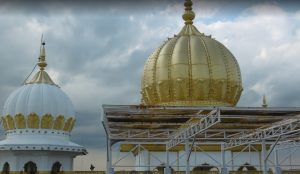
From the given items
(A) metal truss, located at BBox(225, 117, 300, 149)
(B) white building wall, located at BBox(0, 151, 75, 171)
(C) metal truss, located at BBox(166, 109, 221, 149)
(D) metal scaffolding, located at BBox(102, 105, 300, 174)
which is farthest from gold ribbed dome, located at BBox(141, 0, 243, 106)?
(B) white building wall, located at BBox(0, 151, 75, 171)

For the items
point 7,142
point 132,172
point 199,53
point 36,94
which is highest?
point 199,53

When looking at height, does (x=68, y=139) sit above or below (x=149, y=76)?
below

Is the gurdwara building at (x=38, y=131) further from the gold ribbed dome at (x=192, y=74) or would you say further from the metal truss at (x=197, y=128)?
the metal truss at (x=197, y=128)

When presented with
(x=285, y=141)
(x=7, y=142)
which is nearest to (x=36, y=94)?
(x=7, y=142)

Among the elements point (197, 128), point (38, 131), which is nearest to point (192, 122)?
point (197, 128)

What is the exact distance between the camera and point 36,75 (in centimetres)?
2953

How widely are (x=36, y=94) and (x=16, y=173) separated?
4.68 m

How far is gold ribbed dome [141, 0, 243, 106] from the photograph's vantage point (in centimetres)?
2580

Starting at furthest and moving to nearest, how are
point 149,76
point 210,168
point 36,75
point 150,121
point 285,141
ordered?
1. point 36,75
2. point 149,76
3. point 210,168
4. point 285,141
5. point 150,121

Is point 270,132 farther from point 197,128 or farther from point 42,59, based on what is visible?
point 42,59

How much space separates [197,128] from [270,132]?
3.91 meters

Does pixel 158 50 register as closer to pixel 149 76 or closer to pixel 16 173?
pixel 149 76

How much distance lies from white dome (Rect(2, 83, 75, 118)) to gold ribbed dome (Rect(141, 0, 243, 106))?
191 inches

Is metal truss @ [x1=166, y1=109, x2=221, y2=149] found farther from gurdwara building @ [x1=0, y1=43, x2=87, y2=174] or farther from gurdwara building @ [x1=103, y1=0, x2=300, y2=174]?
gurdwara building @ [x1=0, y1=43, x2=87, y2=174]
